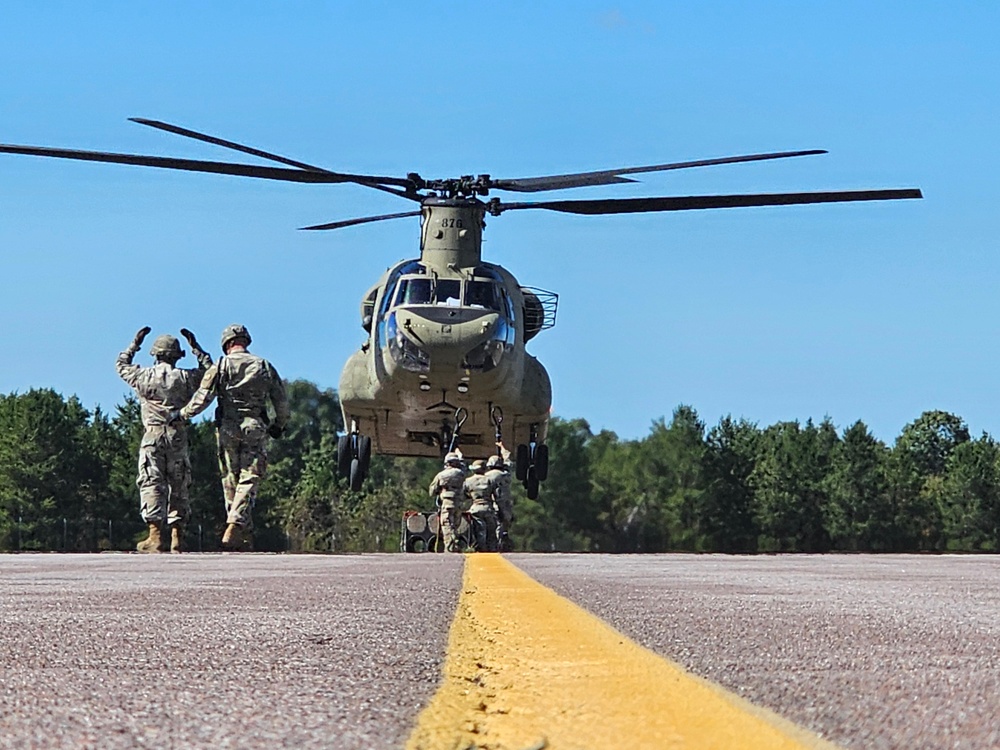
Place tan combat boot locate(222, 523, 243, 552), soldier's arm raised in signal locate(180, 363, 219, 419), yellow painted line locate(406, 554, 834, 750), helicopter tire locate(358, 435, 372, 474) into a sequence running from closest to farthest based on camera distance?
yellow painted line locate(406, 554, 834, 750) → soldier's arm raised in signal locate(180, 363, 219, 419) → tan combat boot locate(222, 523, 243, 552) → helicopter tire locate(358, 435, 372, 474)

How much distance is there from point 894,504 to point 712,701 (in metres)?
111

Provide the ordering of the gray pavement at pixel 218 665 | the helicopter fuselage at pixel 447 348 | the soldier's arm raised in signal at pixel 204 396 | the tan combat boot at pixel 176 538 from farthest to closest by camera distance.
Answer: the helicopter fuselage at pixel 447 348 → the tan combat boot at pixel 176 538 → the soldier's arm raised in signal at pixel 204 396 → the gray pavement at pixel 218 665

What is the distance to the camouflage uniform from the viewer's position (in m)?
18.2

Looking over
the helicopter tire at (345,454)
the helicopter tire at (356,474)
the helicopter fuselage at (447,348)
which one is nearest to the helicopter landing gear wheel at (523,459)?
the helicopter fuselage at (447,348)

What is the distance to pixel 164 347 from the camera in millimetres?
18484

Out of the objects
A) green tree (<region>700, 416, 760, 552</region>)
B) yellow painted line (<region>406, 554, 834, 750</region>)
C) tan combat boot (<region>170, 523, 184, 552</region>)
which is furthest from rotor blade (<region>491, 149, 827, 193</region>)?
green tree (<region>700, 416, 760, 552</region>)

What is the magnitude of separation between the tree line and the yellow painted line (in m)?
88.2

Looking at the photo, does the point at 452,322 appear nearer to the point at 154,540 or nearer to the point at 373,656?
the point at 154,540

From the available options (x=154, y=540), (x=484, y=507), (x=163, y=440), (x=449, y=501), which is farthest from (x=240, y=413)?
(x=484, y=507)

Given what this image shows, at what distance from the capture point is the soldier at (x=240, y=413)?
18.2 metres

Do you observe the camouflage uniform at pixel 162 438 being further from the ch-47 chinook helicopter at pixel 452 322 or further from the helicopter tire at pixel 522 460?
the helicopter tire at pixel 522 460

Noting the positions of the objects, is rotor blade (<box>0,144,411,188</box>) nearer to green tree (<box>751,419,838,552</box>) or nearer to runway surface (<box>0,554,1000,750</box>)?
runway surface (<box>0,554,1000,750</box>)

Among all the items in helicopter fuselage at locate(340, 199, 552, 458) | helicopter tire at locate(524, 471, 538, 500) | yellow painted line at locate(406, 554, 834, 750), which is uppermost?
helicopter fuselage at locate(340, 199, 552, 458)

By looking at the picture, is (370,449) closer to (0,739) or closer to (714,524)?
(0,739)
